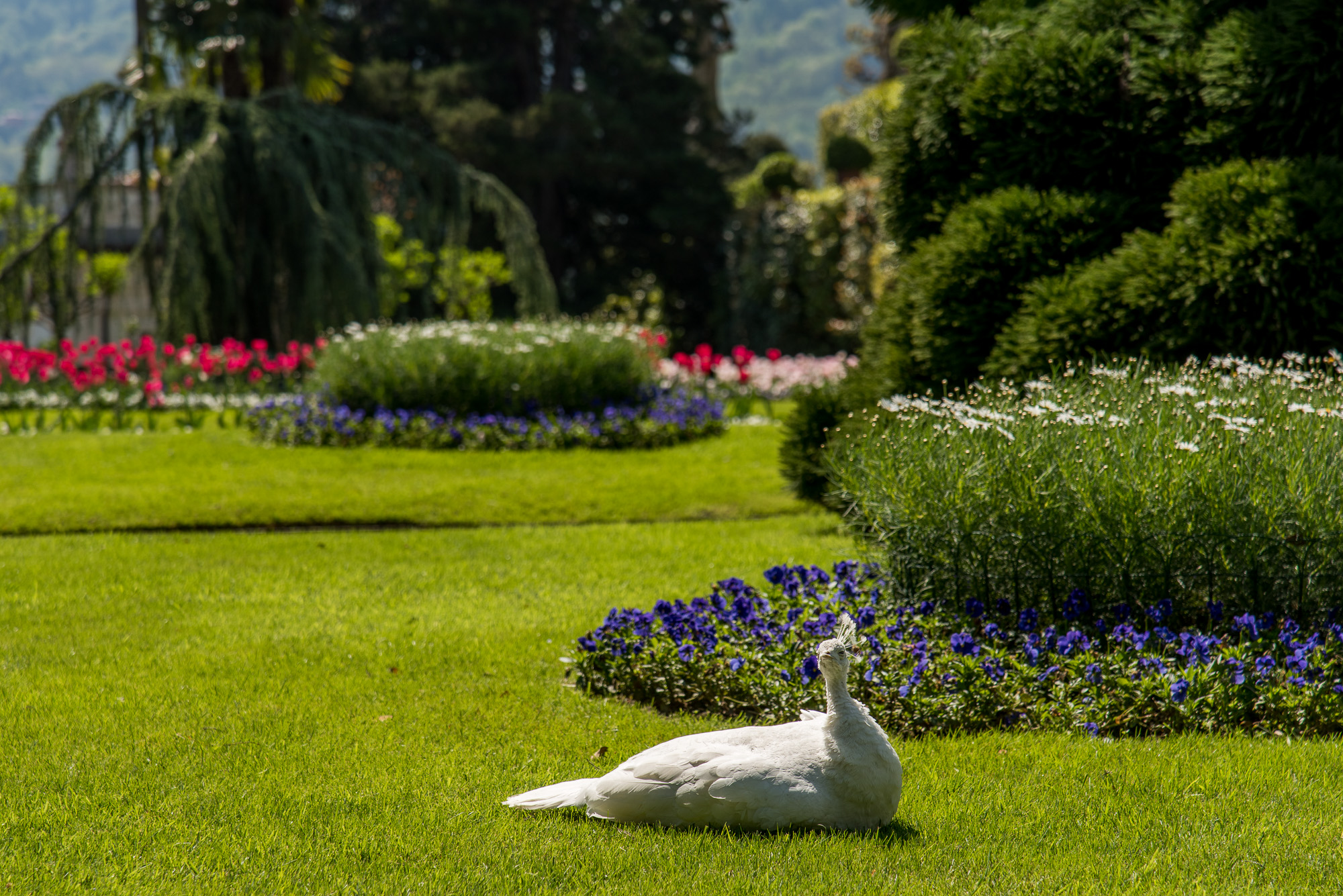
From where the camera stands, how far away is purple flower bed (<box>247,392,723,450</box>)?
422 inches

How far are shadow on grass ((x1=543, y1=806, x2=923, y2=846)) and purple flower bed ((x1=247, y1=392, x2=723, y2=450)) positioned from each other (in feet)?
25.3

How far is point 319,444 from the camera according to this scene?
10.8m

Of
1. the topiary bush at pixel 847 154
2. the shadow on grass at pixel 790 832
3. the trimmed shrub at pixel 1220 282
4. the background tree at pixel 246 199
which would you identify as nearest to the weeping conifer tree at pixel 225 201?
the background tree at pixel 246 199

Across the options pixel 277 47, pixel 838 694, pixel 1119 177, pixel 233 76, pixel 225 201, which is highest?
pixel 277 47

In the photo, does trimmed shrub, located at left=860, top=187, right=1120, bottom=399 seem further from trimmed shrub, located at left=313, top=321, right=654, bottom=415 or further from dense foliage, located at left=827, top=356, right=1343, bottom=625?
trimmed shrub, located at left=313, top=321, right=654, bottom=415

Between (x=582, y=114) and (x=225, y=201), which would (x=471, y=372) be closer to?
(x=225, y=201)

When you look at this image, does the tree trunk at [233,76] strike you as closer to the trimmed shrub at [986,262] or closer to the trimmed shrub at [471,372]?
the trimmed shrub at [471,372]

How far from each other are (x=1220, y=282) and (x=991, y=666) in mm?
2973

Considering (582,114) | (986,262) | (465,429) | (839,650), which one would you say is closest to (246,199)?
(465,429)

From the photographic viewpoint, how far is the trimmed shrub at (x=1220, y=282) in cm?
587

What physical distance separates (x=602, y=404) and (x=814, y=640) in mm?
7483

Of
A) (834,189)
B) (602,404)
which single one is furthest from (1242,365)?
(834,189)

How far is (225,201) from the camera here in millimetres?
13789

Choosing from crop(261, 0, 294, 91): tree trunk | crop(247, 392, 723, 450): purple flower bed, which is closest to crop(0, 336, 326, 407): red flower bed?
crop(247, 392, 723, 450): purple flower bed
